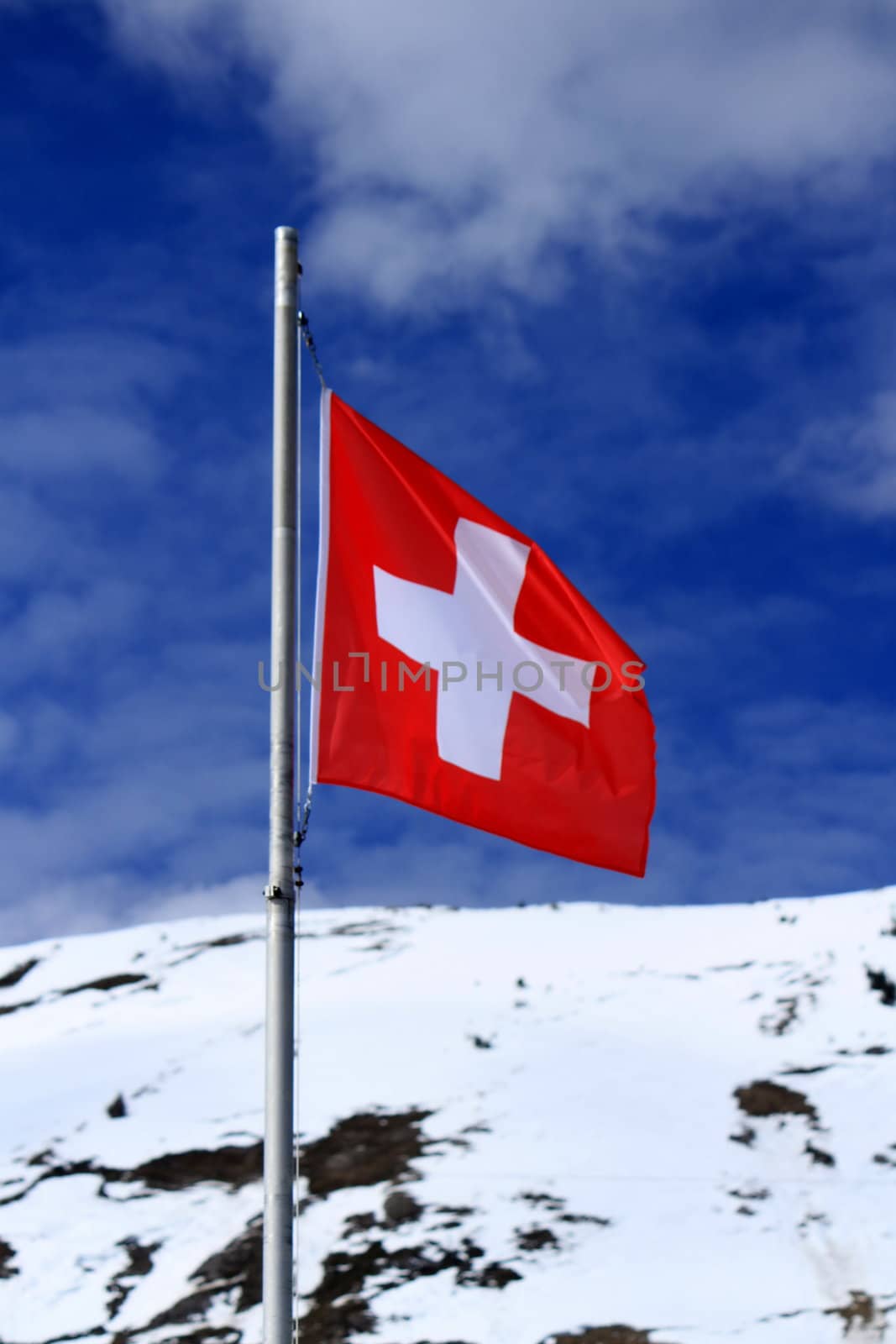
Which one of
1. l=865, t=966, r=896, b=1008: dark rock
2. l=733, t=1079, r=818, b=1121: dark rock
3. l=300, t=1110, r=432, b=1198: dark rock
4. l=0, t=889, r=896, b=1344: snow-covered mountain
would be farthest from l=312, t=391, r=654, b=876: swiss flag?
l=865, t=966, r=896, b=1008: dark rock

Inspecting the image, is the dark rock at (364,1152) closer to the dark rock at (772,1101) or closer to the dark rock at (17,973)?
the dark rock at (772,1101)

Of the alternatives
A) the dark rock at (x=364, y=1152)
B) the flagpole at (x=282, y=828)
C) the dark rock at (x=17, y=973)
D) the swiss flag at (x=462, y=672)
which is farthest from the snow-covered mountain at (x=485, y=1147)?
the flagpole at (x=282, y=828)

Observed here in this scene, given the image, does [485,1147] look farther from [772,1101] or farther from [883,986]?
[883,986]

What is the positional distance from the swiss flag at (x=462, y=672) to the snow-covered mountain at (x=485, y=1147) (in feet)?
17.1

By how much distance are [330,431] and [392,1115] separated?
31.0ft

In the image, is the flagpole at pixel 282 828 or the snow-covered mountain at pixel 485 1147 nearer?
the flagpole at pixel 282 828

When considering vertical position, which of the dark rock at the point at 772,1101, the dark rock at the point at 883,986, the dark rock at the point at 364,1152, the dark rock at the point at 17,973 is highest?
the dark rock at the point at 17,973

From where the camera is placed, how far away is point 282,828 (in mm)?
7184

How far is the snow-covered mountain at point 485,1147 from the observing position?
12219mm

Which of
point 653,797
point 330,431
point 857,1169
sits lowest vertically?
point 857,1169

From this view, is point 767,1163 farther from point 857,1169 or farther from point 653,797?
point 653,797

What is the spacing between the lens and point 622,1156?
568 inches

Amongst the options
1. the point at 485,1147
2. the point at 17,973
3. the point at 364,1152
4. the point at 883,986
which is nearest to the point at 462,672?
the point at 485,1147

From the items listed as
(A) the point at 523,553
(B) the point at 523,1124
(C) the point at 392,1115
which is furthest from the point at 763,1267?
(A) the point at 523,553
